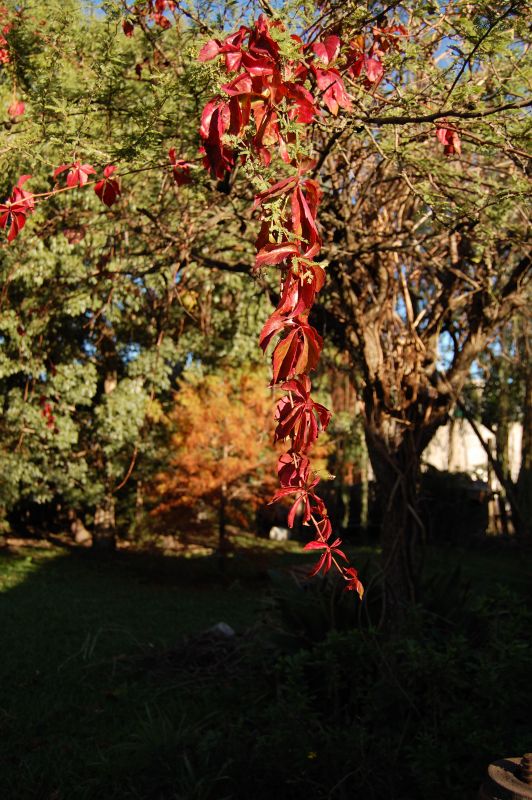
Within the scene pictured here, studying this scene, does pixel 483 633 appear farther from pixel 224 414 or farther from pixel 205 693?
pixel 224 414

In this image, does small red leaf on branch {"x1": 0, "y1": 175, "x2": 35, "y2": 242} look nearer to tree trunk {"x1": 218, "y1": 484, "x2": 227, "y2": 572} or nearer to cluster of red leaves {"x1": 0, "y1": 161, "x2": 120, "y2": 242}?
cluster of red leaves {"x1": 0, "y1": 161, "x2": 120, "y2": 242}

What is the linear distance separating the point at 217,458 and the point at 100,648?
460 cm

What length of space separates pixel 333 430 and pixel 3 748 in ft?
35.9

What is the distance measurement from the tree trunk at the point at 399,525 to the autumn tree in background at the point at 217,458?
21.0ft

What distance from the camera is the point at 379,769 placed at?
336 centimetres

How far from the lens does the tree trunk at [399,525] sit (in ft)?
14.4

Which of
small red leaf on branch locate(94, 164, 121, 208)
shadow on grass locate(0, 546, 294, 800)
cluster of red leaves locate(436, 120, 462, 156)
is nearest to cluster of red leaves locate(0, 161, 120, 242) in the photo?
small red leaf on branch locate(94, 164, 121, 208)

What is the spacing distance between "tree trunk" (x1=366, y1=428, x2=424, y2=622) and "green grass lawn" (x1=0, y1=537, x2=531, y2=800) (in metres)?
1.30

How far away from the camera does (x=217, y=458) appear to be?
11.1m

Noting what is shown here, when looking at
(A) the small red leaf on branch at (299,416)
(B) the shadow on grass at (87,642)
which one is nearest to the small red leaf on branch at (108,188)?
(A) the small red leaf on branch at (299,416)

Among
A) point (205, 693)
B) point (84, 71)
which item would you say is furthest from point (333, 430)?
point (84, 71)

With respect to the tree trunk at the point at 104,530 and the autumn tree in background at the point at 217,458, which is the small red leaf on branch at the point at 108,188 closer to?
the autumn tree in background at the point at 217,458

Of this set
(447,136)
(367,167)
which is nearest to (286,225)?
(447,136)

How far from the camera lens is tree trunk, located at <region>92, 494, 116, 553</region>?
47.0 ft
